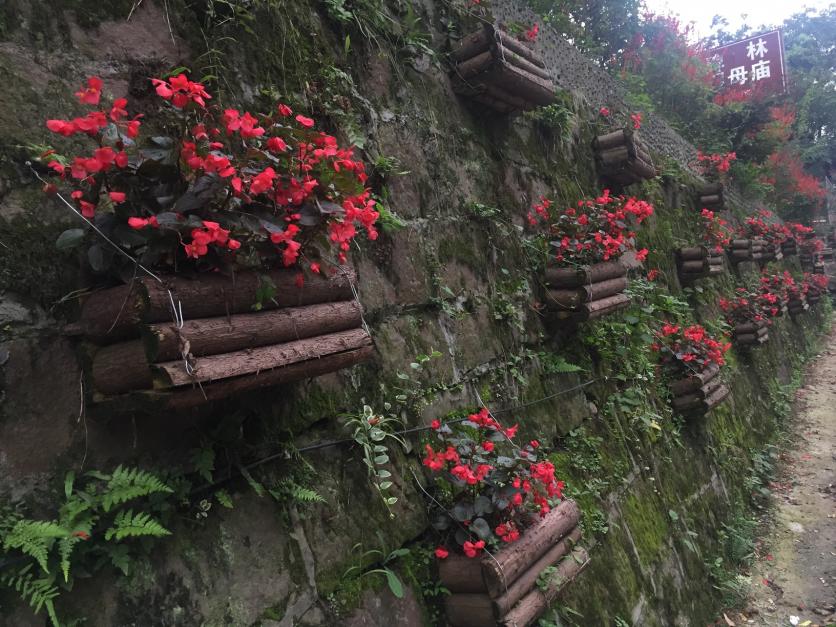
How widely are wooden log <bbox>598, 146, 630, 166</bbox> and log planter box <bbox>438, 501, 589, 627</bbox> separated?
3.76 meters

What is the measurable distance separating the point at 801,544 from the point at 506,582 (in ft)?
15.0

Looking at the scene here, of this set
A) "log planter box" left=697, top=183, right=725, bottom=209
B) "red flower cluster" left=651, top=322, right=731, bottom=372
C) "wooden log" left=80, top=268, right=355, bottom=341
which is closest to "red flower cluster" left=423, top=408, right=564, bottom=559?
"wooden log" left=80, top=268, right=355, bottom=341

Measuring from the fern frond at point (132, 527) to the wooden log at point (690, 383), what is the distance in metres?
4.59

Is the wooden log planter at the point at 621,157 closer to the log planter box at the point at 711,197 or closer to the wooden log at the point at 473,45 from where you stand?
the wooden log at the point at 473,45

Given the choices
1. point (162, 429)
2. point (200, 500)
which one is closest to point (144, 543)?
point (200, 500)

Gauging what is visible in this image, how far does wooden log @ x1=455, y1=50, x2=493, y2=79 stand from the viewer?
10.2 ft

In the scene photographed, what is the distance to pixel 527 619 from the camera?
206cm

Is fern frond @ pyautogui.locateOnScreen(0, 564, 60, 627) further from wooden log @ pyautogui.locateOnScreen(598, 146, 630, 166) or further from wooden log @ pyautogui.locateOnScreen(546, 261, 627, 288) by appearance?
wooden log @ pyautogui.locateOnScreen(598, 146, 630, 166)

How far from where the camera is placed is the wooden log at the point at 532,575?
200 centimetres

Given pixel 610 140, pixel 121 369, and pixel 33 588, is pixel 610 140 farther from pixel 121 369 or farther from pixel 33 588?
pixel 33 588

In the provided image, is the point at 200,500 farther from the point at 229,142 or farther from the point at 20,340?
the point at 229,142

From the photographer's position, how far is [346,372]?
2.14 m

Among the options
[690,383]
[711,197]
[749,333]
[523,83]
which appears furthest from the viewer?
[711,197]

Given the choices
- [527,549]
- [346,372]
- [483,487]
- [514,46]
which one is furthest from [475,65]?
[527,549]
